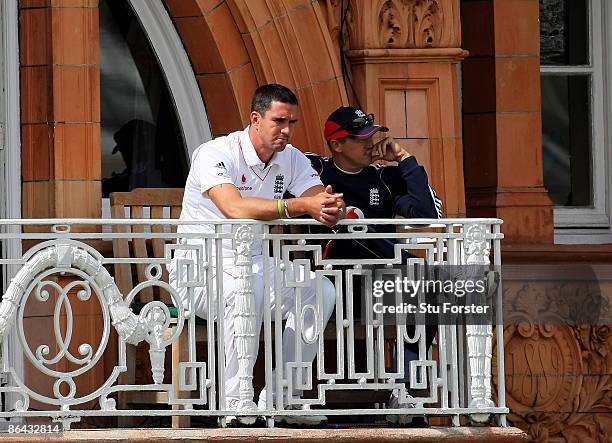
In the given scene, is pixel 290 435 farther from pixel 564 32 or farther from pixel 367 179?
pixel 564 32

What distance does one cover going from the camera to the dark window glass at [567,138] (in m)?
13.8

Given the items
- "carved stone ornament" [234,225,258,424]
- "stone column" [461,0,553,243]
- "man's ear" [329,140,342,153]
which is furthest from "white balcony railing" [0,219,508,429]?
"stone column" [461,0,553,243]

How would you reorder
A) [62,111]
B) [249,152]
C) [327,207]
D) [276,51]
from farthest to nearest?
A: 1. [276,51]
2. [62,111]
3. [249,152]
4. [327,207]

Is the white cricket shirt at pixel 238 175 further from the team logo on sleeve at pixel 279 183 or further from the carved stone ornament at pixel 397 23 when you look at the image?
the carved stone ornament at pixel 397 23

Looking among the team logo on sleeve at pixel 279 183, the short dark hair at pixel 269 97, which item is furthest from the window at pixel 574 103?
the short dark hair at pixel 269 97

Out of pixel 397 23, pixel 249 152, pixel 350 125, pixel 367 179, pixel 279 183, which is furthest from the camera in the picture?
pixel 397 23

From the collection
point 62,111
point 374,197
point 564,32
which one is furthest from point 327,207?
point 564,32

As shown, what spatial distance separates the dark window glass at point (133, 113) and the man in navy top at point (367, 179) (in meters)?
1.63

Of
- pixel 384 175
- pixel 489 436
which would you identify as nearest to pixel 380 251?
pixel 384 175

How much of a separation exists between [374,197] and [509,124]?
1886 mm

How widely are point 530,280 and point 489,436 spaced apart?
7.50ft

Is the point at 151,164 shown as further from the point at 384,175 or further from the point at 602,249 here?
the point at 602,249

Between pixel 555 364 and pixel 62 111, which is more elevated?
pixel 62 111

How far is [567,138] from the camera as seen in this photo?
13828 millimetres
